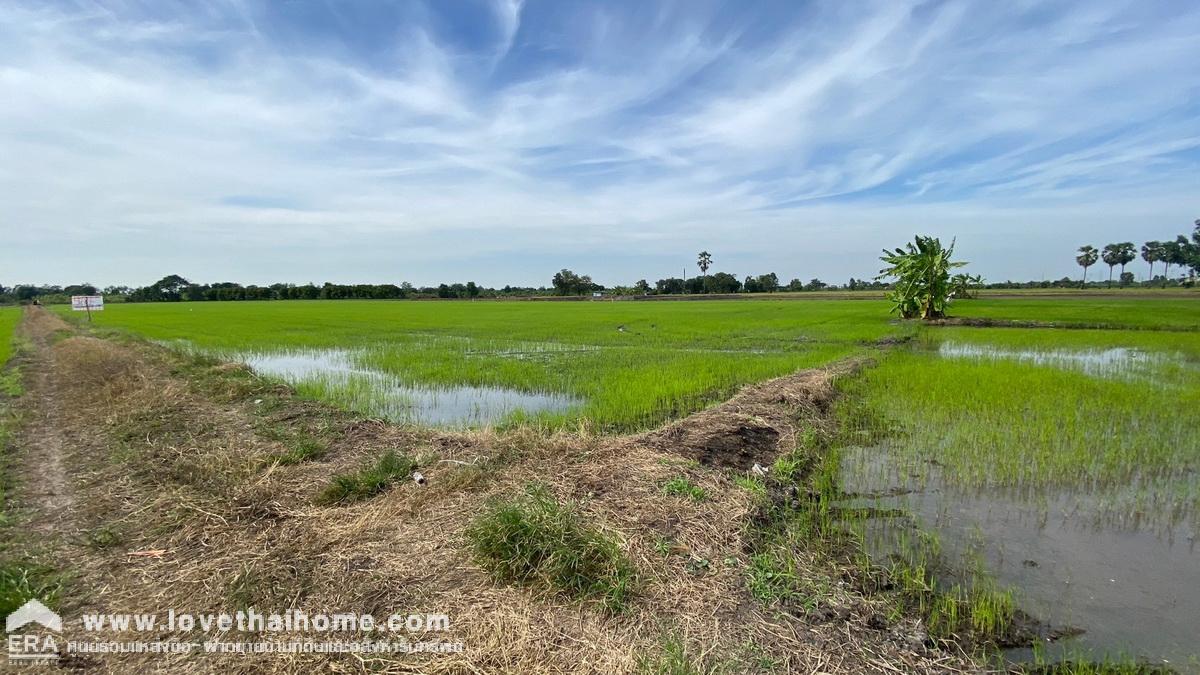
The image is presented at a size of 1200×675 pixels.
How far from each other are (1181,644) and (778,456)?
10.1 feet

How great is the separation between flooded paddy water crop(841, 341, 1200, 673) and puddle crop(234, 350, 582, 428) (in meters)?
4.79

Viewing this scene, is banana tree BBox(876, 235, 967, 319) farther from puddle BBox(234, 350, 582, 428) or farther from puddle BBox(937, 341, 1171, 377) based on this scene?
puddle BBox(234, 350, 582, 428)

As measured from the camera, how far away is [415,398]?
9.25 metres

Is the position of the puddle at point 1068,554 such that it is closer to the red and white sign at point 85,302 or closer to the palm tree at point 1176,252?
the red and white sign at point 85,302

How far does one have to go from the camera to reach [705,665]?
237cm

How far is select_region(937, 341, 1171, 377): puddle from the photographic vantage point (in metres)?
11.2

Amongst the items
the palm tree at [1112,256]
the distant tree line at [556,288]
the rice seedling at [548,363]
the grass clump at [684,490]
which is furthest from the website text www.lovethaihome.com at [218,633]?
the palm tree at [1112,256]

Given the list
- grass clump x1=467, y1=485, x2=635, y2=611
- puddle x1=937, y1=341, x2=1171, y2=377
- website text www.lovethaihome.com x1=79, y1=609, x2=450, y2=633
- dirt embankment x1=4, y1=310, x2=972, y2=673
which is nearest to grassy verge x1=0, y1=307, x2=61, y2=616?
dirt embankment x1=4, y1=310, x2=972, y2=673

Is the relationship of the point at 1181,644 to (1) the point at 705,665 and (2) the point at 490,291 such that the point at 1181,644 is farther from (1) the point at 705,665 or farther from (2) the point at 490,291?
(2) the point at 490,291

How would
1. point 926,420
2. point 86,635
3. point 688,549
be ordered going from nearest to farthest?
point 86,635, point 688,549, point 926,420

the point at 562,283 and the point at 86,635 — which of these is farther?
the point at 562,283

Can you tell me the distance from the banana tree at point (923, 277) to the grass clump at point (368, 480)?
27.1 m

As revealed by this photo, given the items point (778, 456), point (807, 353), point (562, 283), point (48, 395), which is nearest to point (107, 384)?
point (48, 395)

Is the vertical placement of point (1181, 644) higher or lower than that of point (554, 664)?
lower
